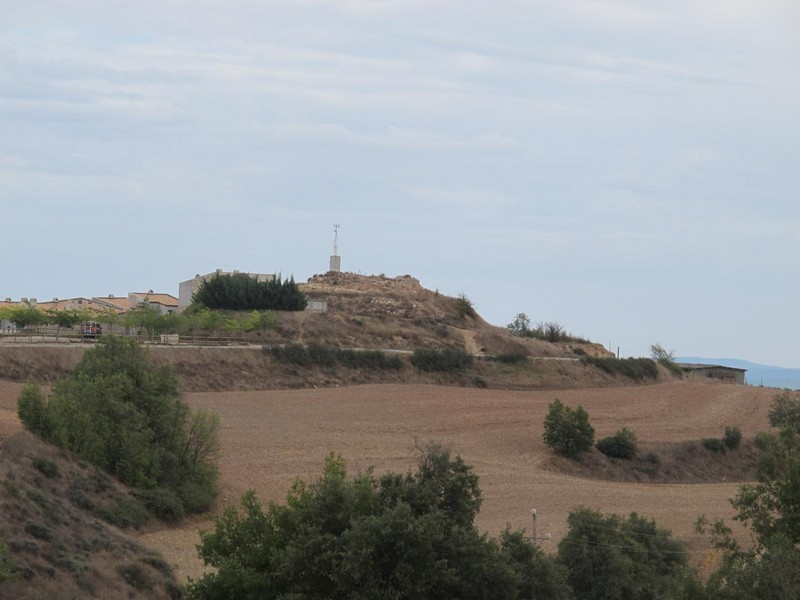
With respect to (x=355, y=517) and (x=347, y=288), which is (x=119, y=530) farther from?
(x=347, y=288)

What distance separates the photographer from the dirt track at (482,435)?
149 feet

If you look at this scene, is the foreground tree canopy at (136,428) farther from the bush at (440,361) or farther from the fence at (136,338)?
the bush at (440,361)

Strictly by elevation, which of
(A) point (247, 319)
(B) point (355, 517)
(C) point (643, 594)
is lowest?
(C) point (643, 594)

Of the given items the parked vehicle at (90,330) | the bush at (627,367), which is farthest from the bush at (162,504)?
the bush at (627,367)

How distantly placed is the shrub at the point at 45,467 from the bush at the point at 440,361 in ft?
147

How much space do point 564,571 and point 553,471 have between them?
96.0ft

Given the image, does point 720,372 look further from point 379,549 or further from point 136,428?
Result: point 379,549

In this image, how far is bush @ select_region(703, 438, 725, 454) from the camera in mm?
64312

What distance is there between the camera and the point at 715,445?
6450 centimetres

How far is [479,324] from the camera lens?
105750mm

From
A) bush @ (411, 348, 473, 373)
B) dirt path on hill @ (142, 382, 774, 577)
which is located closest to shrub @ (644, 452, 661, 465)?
dirt path on hill @ (142, 382, 774, 577)

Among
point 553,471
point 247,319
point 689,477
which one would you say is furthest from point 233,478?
point 247,319

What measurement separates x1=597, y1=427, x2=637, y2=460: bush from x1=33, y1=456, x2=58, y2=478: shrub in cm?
3182

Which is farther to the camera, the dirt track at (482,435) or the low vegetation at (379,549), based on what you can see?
the dirt track at (482,435)
